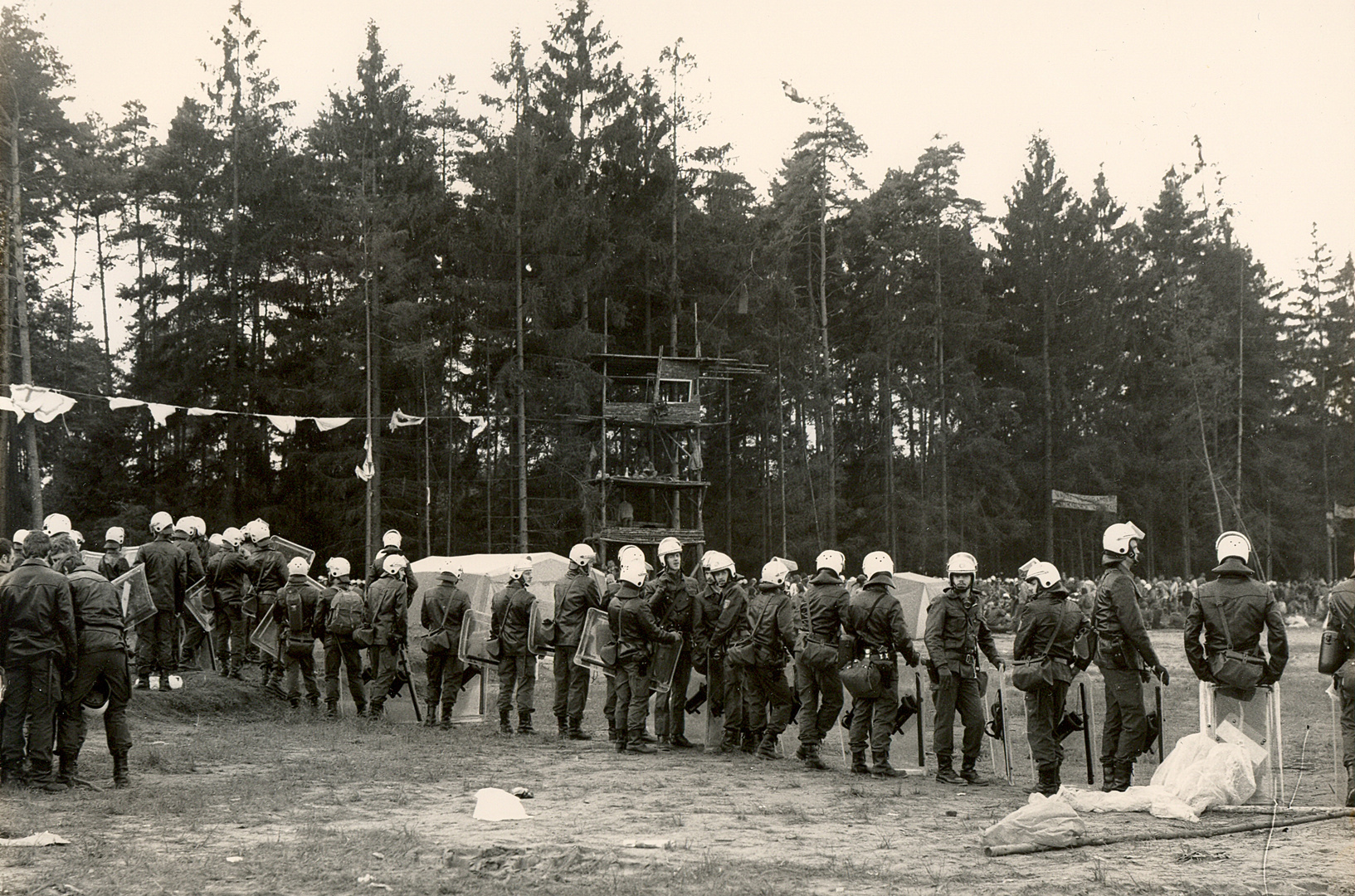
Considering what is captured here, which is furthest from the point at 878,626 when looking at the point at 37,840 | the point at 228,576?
the point at 228,576

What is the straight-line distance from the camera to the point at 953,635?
11703 millimetres

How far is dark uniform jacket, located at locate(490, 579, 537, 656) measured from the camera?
15.5 meters

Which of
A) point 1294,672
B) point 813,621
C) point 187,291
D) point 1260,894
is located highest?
point 187,291

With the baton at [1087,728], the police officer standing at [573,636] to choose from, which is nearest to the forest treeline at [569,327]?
the police officer standing at [573,636]

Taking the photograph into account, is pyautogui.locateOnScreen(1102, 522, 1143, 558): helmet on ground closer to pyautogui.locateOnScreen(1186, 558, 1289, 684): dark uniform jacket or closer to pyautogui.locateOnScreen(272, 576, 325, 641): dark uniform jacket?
pyautogui.locateOnScreen(1186, 558, 1289, 684): dark uniform jacket

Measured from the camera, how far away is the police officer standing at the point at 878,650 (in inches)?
476

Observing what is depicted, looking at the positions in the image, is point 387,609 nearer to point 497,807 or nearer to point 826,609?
point 826,609

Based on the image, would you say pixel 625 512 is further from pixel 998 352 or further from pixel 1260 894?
pixel 1260 894

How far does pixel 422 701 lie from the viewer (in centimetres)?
1884

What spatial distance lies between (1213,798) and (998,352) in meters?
50.7

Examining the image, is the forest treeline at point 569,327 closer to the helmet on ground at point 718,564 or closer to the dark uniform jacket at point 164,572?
the dark uniform jacket at point 164,572

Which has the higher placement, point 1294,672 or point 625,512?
point 625,512

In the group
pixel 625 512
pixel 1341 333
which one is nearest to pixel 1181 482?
pixel 1341 333

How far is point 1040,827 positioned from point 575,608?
810 centimetres
